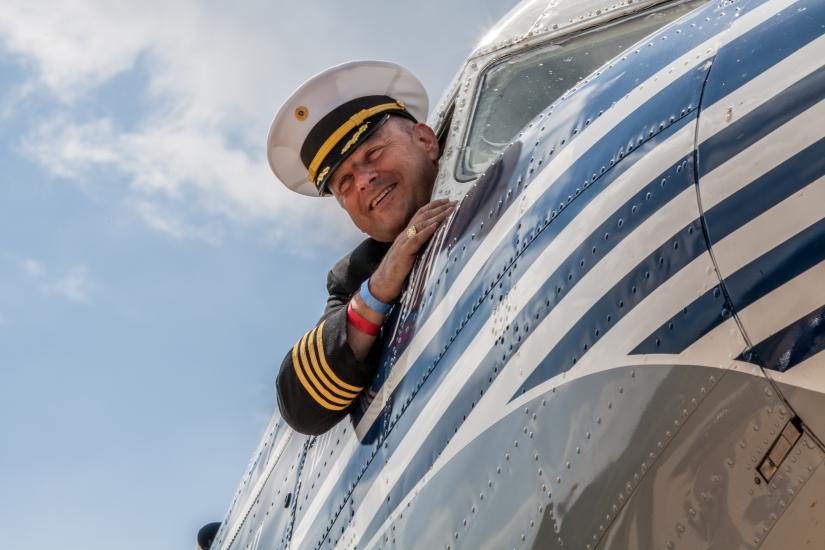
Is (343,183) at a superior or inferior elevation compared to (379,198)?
superior

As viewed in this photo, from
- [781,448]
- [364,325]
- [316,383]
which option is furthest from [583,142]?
[316,383]

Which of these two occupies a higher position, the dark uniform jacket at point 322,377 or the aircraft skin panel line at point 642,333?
the dark uniform jacket at point 322,377

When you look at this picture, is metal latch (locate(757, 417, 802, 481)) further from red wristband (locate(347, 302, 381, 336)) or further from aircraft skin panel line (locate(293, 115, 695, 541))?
red wristband (locate(347, 302, 381, 336))

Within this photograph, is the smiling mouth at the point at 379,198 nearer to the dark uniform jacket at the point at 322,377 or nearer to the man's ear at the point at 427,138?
the man's ear at the point at 427,138

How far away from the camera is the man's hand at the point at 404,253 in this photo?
510cm

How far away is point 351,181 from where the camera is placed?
6184mm

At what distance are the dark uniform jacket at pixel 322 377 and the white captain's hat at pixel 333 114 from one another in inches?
45.2

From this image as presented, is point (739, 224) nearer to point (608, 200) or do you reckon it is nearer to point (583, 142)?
point (608, 200)

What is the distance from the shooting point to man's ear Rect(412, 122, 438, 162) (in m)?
6.35

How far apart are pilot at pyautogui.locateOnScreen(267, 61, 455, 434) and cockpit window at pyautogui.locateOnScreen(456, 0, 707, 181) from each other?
34cm

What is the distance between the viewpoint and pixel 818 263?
2.99 metres

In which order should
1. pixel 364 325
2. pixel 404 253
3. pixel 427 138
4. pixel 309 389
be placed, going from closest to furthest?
pixel 404 253 < pixel 364 325 < pixel 309 389 < pixel 427 138

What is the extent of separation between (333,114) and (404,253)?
152 centimetres

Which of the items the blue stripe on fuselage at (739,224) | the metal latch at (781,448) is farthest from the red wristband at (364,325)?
the metal latch at (781,448)
